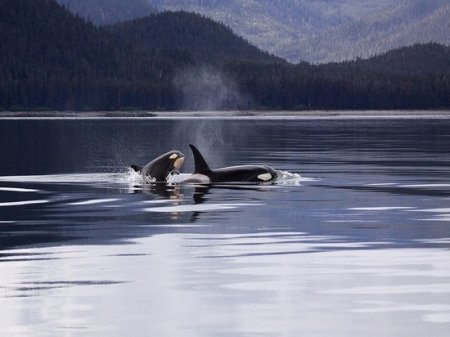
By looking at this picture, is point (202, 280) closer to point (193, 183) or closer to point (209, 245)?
point (209, 245)

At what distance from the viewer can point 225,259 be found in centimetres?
2397

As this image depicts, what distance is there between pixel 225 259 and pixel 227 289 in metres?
3.55

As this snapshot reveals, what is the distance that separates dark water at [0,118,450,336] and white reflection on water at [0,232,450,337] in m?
0.03

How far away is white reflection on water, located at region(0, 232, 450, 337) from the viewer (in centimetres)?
1750

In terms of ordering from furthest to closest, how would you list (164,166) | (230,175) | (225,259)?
(164,166), (230,175), (225,259)

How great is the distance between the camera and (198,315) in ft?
59.8

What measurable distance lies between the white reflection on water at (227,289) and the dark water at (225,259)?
0.10ft

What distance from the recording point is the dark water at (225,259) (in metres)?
17.9

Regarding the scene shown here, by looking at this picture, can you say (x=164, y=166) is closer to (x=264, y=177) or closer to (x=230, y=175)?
(x=230, y=175)

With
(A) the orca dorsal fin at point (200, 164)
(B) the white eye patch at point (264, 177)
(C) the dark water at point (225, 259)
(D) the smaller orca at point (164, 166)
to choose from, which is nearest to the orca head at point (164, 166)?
(D) the smaller orca at point (164, 166)

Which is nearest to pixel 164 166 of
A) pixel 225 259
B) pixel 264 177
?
pixel 264 177

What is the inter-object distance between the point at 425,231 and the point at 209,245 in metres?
5.15

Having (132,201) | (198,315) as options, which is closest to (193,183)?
(132,201)

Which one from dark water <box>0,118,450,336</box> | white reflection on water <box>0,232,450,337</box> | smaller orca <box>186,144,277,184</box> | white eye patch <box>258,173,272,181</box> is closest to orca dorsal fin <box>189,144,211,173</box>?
smaller orca <box>186,144,277,184</box>
